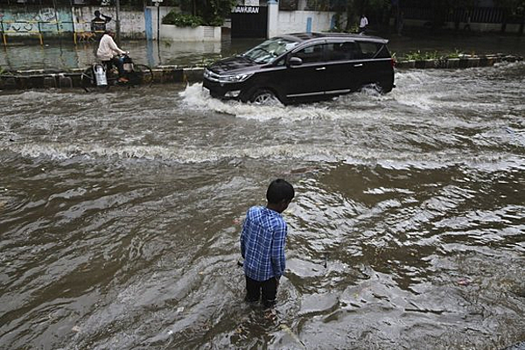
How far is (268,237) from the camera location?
3.39 m

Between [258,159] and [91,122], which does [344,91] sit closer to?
[258,159]

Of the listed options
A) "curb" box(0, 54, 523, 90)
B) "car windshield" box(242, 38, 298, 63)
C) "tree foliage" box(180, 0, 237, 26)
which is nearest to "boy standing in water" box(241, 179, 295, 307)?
"car windshield" box(242, 38, 298, 63)

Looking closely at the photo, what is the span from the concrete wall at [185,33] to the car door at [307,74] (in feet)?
39.1

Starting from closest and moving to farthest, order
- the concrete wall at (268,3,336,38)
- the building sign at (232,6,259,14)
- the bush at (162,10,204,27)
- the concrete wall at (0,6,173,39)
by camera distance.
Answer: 1. the concrete wall at (0,6,173,39)
2. the bush at (162,10,204,27)
3. the building sign at (232,6,259,14)
4. the concrete wall at (268,3,336,38)

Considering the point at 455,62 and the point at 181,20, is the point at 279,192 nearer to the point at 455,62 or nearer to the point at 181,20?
the point at 455,62

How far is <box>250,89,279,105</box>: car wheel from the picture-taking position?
9.69m

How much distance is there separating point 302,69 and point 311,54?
44cm

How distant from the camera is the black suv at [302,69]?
9547 mm

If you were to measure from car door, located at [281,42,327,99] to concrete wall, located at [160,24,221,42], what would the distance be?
11925 millimetres

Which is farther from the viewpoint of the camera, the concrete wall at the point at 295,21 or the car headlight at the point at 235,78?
the concrete wall at the point at 295,21

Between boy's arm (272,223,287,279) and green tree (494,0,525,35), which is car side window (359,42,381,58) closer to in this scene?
boy's arm (272,223,287,279)

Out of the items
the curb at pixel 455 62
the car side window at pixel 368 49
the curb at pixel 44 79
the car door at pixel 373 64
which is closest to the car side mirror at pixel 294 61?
the car door at pixel 373 64

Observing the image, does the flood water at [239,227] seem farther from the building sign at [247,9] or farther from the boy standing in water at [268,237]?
the building sign at [247,9]

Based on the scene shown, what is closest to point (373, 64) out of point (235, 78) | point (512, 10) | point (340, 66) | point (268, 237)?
point (340, 66)
